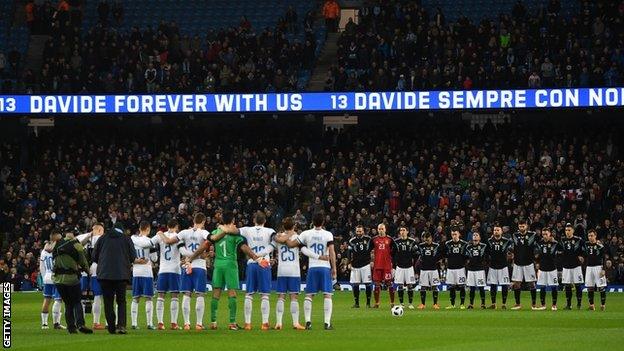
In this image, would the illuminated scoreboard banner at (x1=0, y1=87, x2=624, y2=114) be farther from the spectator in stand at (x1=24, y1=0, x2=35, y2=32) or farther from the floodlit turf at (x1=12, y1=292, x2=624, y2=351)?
the floodlit turf at (x1=12, y1=292, x2=624, y2=351)

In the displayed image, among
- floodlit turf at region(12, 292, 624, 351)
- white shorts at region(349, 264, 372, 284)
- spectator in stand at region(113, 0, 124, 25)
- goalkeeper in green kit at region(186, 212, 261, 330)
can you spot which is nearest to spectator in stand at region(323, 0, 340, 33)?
spectator in stand at region(113, 0, 124, 25)

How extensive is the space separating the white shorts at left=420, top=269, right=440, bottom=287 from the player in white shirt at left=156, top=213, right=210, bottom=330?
10.1 metres

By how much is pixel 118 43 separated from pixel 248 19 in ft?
A: 19.5

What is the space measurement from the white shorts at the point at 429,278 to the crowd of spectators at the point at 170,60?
674 inches

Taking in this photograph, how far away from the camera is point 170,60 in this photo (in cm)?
5284

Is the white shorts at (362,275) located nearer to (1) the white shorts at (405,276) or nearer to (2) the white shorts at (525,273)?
(1) the white shorts at (405,276)

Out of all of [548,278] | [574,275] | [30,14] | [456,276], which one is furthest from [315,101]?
[574,275]

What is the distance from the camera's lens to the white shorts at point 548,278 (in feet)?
107

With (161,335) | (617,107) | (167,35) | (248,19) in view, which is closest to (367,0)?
(248,19)

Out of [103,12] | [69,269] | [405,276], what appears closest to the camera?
[69,269]

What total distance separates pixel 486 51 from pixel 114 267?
28262 millimetres

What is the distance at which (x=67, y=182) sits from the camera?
51125 millimetres

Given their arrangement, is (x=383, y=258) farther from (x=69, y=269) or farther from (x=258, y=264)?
(x=69, y=269)

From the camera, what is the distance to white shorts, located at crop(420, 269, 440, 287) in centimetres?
3403
